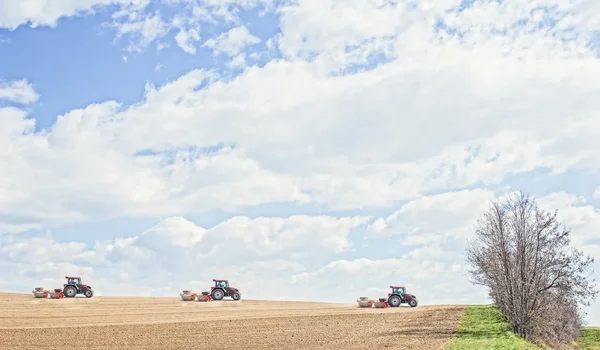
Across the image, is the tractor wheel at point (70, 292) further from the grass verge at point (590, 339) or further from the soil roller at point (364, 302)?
the grass verge at point (590, 339)

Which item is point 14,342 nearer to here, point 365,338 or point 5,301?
point 365,338

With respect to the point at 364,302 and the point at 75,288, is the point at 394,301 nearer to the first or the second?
the point at 364,302

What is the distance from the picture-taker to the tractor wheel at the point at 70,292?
7881cm

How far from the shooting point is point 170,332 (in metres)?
49.5

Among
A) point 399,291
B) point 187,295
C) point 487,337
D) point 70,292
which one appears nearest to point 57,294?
point 70,292

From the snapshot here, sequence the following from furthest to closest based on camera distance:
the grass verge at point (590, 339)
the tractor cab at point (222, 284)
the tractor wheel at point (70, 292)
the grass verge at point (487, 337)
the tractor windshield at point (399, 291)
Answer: the grass verge at point (590, 339) → the tractor cab at point (222, 284) → the tractor windshield at point (399, 291) → the tractor wheel at point (70, 292) → the grass verge at point (487, 337)

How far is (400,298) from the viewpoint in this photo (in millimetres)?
80750

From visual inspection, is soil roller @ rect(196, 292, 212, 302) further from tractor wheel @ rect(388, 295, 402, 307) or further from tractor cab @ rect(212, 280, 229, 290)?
tractor wheel @ rect(388, 295, 402, 307)

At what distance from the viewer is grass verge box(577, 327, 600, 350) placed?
278 feet

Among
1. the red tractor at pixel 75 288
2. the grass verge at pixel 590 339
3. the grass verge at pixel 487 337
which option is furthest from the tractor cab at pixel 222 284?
the grass verge at pixel 590 339

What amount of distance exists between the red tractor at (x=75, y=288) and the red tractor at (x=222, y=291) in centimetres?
1478

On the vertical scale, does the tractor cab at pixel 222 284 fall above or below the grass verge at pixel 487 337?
above

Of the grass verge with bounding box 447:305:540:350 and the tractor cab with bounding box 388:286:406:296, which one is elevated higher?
the tractor cab with bounding box 388:286:406:296

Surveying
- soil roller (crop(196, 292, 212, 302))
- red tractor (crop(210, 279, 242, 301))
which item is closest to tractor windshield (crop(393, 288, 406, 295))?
red tractor (crop(210, 279, 242, 301))
